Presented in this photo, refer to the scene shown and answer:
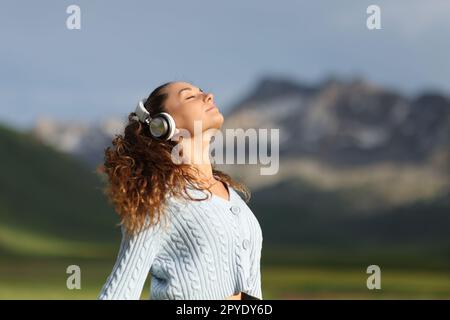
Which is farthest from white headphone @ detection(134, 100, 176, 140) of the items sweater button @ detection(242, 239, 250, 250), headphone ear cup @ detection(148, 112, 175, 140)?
sweater button @ detection(242, 239, 250, 250)

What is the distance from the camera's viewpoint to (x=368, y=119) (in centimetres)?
5562

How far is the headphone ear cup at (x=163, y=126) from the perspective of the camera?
3711mm

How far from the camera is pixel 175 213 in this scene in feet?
12.1

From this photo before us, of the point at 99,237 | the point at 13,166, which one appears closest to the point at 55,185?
the point at 13,166

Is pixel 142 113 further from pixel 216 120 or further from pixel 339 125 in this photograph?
pixel 339 125

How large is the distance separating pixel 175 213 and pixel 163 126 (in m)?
0.40

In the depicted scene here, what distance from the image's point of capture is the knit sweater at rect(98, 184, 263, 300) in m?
3.56

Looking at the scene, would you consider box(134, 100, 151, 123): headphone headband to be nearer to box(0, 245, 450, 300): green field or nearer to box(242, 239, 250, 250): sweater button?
box(242, 239, 250, 250): sweater button

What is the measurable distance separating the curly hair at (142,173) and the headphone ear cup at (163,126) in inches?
2.3

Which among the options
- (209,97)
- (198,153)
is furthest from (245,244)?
(209,97)

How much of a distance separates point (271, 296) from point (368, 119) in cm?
3933

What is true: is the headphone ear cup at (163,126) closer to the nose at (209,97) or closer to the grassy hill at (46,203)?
the nose at (209,97)

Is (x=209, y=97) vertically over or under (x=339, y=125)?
under

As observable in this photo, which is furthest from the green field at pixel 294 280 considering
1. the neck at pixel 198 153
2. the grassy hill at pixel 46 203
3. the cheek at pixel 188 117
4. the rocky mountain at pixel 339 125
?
the rocky mountain at pixel 339 125
